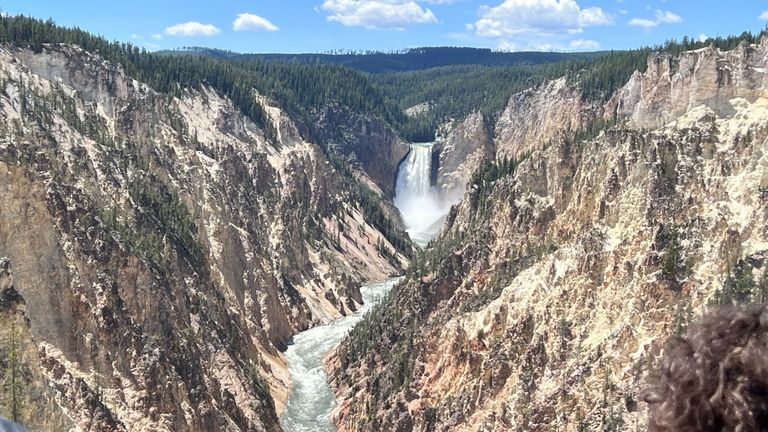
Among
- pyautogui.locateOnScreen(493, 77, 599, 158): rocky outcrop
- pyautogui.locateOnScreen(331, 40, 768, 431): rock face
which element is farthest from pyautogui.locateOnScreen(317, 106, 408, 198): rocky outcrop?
pyautogui.locateOnScreen(331, 40, 768, 431): rock face

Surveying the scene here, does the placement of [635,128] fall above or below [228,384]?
above

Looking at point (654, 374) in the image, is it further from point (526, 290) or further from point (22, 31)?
point (22, 31)

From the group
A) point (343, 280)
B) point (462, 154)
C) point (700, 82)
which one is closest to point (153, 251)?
point (700, 82)

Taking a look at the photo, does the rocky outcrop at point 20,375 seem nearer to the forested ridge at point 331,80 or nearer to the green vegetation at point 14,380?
the green vegetation at point 14,380

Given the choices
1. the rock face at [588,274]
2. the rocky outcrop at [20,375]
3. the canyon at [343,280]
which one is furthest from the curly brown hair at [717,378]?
the rocky outcrop at [20,375]

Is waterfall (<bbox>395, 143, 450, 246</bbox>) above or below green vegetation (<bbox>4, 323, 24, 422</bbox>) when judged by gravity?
below

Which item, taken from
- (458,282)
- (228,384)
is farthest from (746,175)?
(228,384)

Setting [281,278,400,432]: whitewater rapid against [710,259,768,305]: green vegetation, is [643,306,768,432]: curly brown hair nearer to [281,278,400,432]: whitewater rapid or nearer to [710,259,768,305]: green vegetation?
[710,259,768,305]: green vegetation
